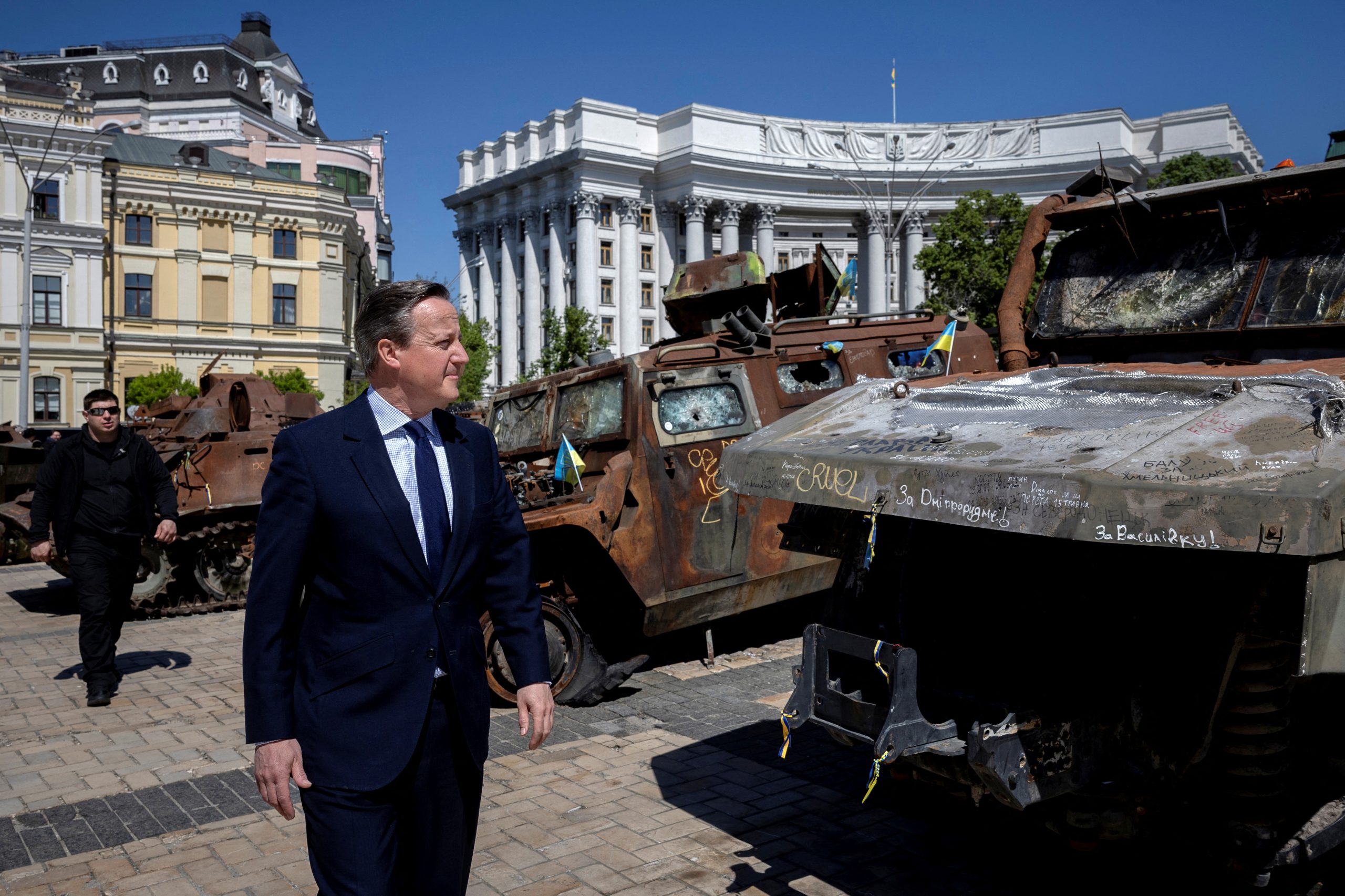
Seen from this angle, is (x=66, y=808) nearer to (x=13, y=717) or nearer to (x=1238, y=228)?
(x=13, y=717)

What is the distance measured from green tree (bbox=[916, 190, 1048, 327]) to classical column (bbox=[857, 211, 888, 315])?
32.8m

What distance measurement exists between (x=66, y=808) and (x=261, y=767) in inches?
143

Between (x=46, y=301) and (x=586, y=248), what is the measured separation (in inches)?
1443

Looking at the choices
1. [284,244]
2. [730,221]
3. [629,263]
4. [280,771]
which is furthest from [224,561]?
[730,221]

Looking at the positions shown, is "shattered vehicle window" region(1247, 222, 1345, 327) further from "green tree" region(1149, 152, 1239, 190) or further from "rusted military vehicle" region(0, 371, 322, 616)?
"green tree" region(1149, 152, 1239, 190)

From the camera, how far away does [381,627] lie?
9.24ft

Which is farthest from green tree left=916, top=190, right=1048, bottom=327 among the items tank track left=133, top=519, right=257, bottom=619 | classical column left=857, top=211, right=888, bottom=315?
classical column left=857, top=211, right=888, bottom=315

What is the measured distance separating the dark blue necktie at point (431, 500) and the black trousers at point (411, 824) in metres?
0.33

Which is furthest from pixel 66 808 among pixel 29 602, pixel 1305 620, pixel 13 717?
pixel 29 602

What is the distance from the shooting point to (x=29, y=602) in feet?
39.9

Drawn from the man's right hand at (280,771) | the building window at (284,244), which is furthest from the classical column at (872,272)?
the man's right hand at (280,771)

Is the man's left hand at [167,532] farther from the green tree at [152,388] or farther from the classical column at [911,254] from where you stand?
the classical column at [911,254]

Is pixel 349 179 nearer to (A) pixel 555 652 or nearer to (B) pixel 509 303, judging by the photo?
(B) pixel 509 303

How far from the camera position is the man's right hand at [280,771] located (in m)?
2.70
